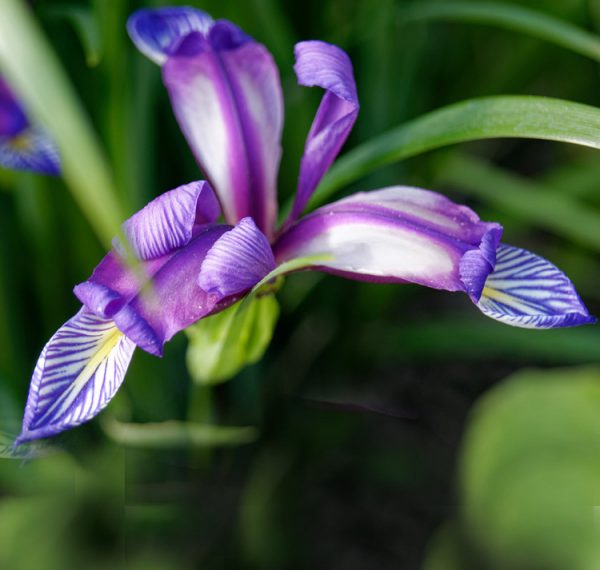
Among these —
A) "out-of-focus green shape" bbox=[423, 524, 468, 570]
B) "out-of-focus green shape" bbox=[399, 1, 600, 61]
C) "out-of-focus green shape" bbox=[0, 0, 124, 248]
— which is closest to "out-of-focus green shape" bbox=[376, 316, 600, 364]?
"out-of-focus green shape" bbox=[423, 524, 468, 570]

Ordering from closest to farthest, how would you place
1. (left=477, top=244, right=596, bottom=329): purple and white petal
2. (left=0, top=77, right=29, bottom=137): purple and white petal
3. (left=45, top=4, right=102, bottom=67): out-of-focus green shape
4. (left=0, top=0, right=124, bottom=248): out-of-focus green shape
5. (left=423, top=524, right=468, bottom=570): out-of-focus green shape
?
(left=0, top=0, right=124, bottom=248): out-of-focus green shape < (left=477, top=244, right=596, bottom=329): purple and white petal < (left=45, top=4, right=102, bottom=67): out-of-focus green shape < (left=0, top=77, right=29, bottom=137): purple and white petal < (left=423, top=524, right=468, bottom=570): out-of-focus green shape

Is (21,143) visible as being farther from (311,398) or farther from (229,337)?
(311,398)

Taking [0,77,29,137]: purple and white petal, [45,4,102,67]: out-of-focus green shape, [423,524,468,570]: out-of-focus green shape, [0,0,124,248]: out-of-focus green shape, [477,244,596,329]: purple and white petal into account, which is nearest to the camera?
[0,0,124,248]: out-of-focus green shape

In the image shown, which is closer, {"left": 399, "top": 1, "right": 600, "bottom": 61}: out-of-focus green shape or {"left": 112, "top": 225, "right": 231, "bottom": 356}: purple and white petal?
{"left": 112, "top": 225, "right": 231, "bottom": 356}: purple and white petal

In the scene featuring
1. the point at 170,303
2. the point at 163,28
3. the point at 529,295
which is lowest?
the point at 529,295

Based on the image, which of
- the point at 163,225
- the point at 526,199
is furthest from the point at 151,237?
the point at 526,199

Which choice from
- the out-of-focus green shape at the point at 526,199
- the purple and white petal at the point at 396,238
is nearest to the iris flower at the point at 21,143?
the purple and white petal at the point at 396,238

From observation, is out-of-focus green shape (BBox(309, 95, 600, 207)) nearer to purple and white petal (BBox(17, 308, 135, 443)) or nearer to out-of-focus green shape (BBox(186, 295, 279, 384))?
out-of-focus green shape (BBox(186, 295, 279, 384))

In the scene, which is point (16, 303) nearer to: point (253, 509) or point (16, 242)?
point (16, 242)
